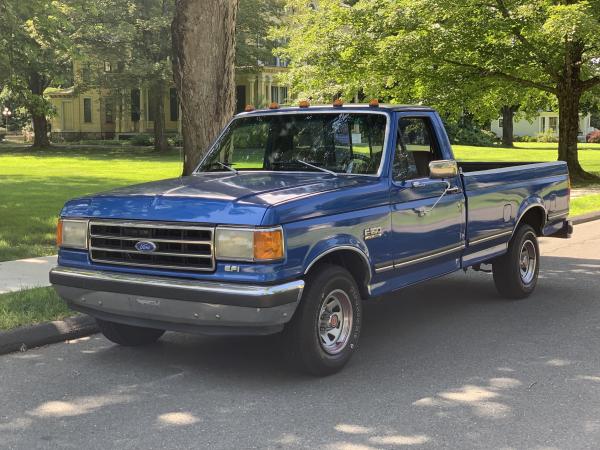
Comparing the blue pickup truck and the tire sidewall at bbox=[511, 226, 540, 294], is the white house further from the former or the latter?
the blue pickup truck

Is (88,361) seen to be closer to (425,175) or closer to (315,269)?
(315,269)

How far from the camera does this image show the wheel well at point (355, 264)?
216 inches

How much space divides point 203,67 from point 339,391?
529 cm

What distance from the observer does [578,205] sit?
1725cm

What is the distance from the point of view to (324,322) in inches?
213

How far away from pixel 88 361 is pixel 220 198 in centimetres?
187

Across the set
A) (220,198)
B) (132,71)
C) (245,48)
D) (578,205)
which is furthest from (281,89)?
(220,198)

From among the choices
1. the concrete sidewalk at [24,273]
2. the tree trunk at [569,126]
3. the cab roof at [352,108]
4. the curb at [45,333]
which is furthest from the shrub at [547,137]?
the curb at [45,333]

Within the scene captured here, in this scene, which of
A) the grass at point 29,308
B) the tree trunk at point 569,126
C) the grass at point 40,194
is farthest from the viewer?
the tree trunk at point 569,126

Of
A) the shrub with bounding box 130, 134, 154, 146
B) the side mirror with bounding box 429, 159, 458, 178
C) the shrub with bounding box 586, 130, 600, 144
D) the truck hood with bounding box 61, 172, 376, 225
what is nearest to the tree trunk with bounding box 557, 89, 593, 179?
the side mirror with bounding box 429, 159, 458, 178

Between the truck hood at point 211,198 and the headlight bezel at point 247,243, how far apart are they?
0.05 m

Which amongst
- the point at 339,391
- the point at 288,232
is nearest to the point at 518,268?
the point at 339,391

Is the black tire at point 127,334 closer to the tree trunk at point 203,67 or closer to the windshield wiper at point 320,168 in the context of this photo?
the windshield wiper at point 320,168

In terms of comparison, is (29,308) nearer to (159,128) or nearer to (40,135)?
(159,128)
